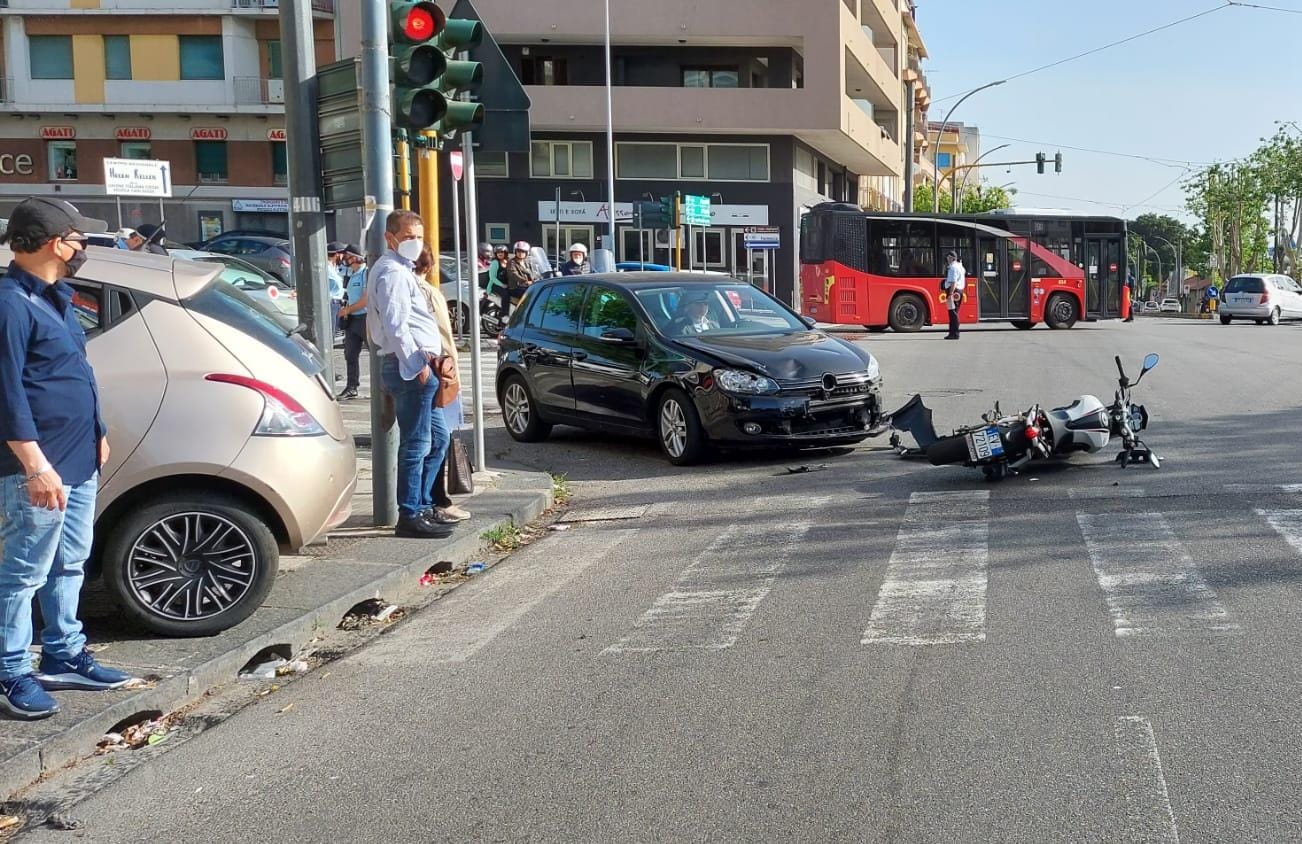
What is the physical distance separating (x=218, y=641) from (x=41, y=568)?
1.24m

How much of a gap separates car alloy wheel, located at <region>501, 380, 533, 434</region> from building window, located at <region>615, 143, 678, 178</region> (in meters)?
35.2

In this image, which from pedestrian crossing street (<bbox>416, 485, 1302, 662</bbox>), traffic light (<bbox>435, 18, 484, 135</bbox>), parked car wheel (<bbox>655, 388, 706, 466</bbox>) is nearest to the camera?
pedestrian crossing street (<bbox>416, 485, 1302, 662</bbox>)

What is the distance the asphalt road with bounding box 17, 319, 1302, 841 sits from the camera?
13.5 feet

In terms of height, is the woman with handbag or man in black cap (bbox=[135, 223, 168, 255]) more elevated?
man in black cap (bbox=[135, 223, 168, 255])

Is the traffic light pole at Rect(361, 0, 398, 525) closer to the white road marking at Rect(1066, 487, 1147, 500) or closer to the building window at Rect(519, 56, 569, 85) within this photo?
the white road marking at Rect(1066, 487, 1147, 500)

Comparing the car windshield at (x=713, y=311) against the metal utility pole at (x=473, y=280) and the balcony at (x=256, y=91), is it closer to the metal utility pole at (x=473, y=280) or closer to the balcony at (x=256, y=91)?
the metal utility pole at (x=473, y=280)

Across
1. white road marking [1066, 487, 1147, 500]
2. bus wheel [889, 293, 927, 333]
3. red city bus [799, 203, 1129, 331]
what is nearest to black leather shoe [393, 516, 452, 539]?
white road marking [1066, 487, 1147, 500]

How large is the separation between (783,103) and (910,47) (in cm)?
4204

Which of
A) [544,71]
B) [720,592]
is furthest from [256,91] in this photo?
[720,592]

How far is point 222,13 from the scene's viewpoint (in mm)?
46250

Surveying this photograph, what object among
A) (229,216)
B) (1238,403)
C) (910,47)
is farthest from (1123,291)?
(910,47)

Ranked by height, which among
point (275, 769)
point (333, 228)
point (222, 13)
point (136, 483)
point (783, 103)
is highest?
point (222, 13)

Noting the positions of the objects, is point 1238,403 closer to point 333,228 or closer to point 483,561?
point 483,561

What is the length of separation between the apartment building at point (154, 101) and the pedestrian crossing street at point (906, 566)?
136 feet
